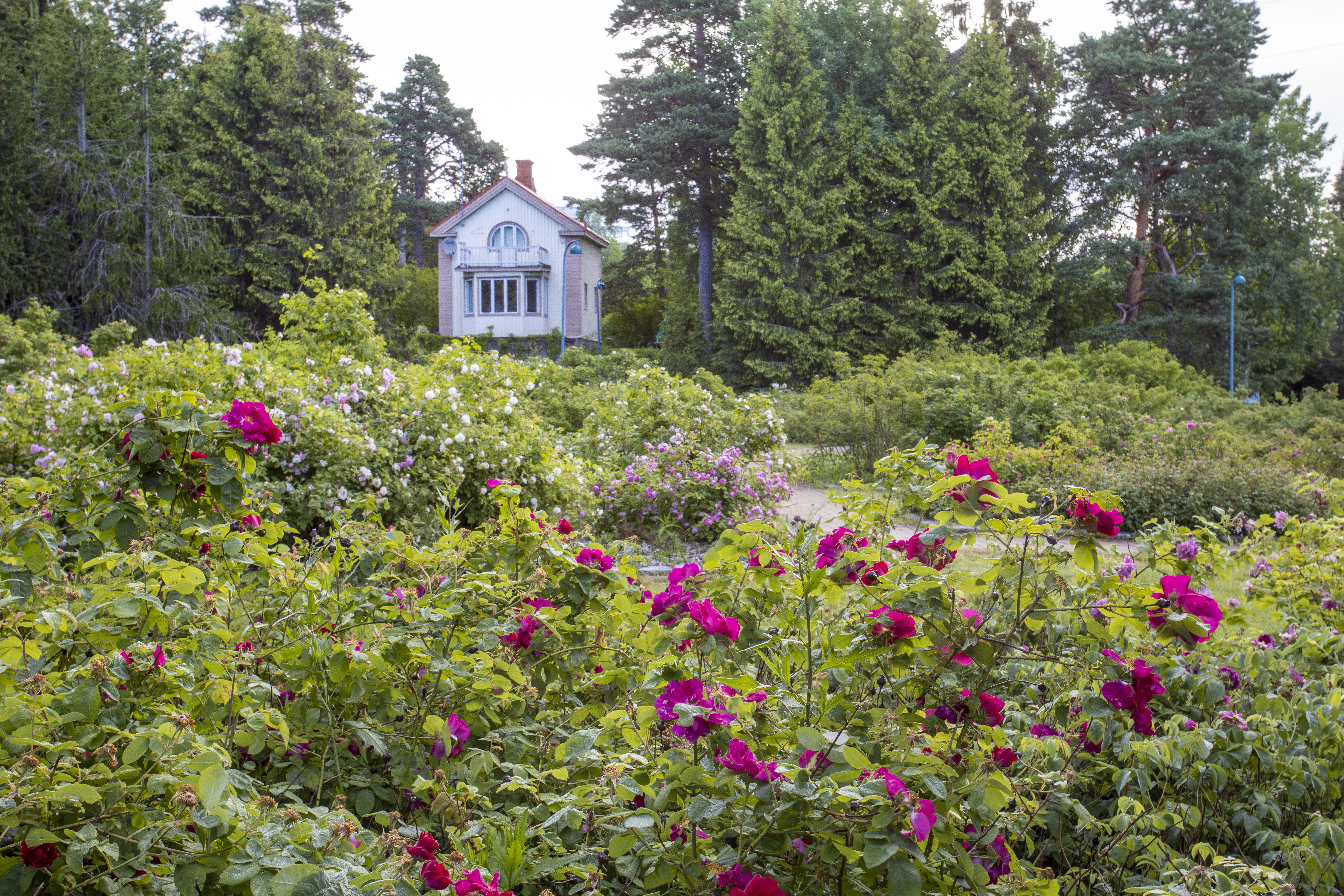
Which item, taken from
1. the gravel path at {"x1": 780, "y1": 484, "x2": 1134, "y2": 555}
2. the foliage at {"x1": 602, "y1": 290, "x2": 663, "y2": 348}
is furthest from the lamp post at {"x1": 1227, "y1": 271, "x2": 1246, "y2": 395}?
the foliage at {"x1": 602, "y1": 290, "x2": 663, "y2": 348}

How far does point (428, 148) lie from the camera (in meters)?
42.7

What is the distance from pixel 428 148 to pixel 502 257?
51.7 ft

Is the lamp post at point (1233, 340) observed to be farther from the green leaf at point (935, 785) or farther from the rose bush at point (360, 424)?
the green leaf at point (935, 785)

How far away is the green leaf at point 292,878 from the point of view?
1.01 meters

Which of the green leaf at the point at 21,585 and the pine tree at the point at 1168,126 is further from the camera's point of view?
the pine tree at the point at 1168,126

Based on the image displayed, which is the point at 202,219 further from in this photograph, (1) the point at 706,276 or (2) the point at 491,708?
(2) the point at 491,708

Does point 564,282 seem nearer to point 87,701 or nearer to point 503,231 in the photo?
point 503,231

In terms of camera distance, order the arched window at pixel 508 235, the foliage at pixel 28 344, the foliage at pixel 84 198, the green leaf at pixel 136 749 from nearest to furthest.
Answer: the green leaf at pixel 136 749 < the foliage at pixel 28 344 < the foliage at pixel 84 198 < the arched window at pixel 508 235

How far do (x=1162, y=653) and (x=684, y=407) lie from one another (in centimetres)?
555

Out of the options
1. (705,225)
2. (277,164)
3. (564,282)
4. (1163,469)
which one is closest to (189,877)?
(1163,469)

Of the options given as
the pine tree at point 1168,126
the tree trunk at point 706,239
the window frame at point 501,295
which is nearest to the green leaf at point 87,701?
the tree trunk at point 706,239

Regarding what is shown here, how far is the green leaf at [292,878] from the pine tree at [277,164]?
25666 mm

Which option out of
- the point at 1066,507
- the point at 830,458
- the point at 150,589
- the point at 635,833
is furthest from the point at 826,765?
the point at 830,458

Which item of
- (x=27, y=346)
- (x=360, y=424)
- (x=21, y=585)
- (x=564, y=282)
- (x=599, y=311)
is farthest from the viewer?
(x=564, y=282)
